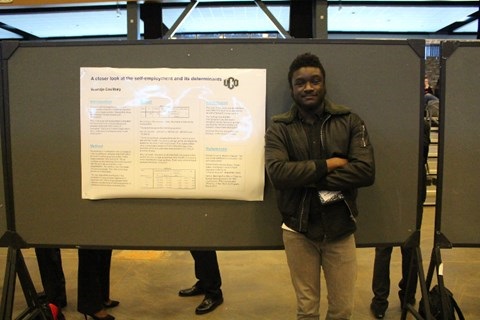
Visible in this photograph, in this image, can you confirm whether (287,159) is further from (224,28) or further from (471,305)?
(224,28)

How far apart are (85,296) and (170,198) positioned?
3.12 ft

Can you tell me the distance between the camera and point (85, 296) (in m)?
2.34

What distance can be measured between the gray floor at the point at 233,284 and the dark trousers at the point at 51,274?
0.42 feet

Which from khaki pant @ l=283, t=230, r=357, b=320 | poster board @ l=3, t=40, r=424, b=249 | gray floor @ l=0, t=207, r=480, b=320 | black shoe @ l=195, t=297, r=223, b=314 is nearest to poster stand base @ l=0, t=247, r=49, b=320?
poster board @ l=3, t=40, r=424, b=249

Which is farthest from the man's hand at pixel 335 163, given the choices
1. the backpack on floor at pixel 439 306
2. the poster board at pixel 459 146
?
the backpack on floor at pixel 439 306

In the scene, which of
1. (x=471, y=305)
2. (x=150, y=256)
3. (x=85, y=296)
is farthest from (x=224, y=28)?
(x=471, y=305)

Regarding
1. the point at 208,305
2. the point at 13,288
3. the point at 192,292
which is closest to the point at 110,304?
the point at 192,292

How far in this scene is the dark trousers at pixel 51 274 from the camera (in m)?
2.49

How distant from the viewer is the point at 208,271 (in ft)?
8.59

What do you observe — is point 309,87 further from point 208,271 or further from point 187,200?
point 208,271

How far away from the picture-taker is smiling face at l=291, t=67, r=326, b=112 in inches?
65.0

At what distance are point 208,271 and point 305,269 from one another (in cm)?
105

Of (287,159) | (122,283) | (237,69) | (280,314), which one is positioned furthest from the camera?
(122,283)

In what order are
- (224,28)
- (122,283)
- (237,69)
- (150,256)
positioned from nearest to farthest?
(237,69), (122,283), (150,256), (224,28)
